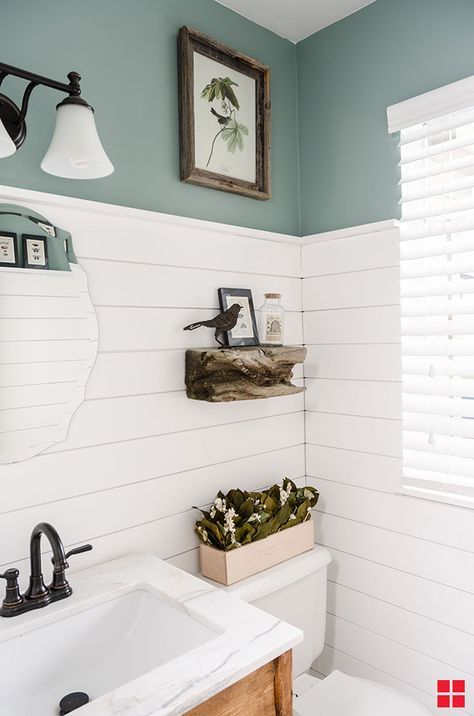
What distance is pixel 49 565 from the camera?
4.22ft

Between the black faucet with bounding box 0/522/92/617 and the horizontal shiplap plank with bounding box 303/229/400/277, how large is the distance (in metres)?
1.17

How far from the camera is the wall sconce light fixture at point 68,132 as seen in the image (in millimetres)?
1128

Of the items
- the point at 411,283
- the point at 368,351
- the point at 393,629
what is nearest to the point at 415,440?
the point at 368,351

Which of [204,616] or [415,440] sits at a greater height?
[415,440]

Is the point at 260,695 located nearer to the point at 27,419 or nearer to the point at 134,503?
the point at 134,503

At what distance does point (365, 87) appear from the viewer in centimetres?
174

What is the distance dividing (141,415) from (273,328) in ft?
1.61

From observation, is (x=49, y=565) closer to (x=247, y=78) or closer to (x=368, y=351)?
(x=368, y=351)

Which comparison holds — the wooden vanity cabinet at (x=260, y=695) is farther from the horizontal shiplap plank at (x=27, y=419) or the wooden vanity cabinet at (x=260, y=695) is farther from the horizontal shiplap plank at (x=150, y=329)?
the horizontal shiplap plank at (x=150, y=329)

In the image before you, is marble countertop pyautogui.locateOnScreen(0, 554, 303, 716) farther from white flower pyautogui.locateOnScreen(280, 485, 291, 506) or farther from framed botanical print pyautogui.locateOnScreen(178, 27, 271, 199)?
framed botanical print pyautogui.locateOnScreen(178, 27, 271, 199)

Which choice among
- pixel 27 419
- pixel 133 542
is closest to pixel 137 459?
pixel 133 542

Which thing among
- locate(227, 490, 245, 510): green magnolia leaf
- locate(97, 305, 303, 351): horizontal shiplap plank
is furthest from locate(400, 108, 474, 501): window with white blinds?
locate(97, 305, 303, 351): horizontal shiplap plank

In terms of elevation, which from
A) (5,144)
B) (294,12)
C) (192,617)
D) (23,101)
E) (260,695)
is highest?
(294,12)

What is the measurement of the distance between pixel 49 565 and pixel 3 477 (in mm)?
251
